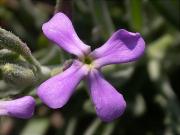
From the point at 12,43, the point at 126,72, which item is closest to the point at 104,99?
the point at 12,43

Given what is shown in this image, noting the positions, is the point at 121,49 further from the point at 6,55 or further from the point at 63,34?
the point at 6,55

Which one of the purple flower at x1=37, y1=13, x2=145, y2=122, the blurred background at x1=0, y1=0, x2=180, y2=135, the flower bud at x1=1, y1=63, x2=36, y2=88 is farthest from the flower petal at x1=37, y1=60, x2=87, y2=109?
the blurred background at x1=0, y1=0, x2=180, y2=135

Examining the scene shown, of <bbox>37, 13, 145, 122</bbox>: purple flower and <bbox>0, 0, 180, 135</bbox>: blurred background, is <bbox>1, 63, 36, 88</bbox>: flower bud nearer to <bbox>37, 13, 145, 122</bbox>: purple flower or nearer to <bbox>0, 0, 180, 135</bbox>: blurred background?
<bbox>37, 13, 145, 122</bbox>: purple flower

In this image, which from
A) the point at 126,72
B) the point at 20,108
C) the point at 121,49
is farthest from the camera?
the point at 126,72

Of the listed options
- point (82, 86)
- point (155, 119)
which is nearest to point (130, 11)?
point (82, 86)

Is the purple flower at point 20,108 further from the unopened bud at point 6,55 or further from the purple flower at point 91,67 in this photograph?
the unopened bud at point 6,55

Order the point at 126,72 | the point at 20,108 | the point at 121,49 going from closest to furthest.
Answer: the point at 20,108
the point at 121,49
the point at 126,72
